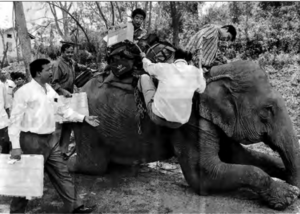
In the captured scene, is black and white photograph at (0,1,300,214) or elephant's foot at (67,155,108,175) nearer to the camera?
black and white photograph at (0,1,300,214)

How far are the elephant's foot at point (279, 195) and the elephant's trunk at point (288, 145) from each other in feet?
0.63

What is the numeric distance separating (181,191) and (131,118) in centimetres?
104

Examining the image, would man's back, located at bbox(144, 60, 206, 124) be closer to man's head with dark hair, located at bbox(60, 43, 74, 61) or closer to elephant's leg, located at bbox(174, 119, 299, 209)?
elephant's leg, located at bbox(174, 119, 299, 209)

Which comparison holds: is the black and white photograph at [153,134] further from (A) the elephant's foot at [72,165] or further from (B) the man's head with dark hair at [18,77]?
(B) the man's head with dark hair at [18,77]

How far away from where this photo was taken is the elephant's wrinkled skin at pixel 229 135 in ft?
12.8

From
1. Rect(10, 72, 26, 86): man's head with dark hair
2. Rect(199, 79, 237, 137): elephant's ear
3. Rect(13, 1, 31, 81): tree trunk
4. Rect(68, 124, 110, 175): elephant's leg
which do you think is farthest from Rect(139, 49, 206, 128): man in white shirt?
Rect(13, 1, 31, 81): tree trunk

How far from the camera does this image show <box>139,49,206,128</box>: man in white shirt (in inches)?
140

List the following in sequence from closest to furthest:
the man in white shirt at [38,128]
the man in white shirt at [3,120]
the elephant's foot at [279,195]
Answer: the man in white shirt at [38,128]
the elephant's foot at [279,195]
the man in white shirt at [3,120]

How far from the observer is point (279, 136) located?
393 cm

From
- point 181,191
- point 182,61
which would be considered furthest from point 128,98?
point 181,191

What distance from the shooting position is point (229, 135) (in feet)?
13.3

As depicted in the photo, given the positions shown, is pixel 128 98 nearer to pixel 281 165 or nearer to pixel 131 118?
pixel 131 118

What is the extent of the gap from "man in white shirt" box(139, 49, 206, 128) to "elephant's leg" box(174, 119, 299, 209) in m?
0.56

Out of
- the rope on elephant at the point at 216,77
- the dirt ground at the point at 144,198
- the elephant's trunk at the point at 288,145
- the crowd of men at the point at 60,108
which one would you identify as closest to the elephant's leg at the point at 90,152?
the dirt ground at the point at 144,198
